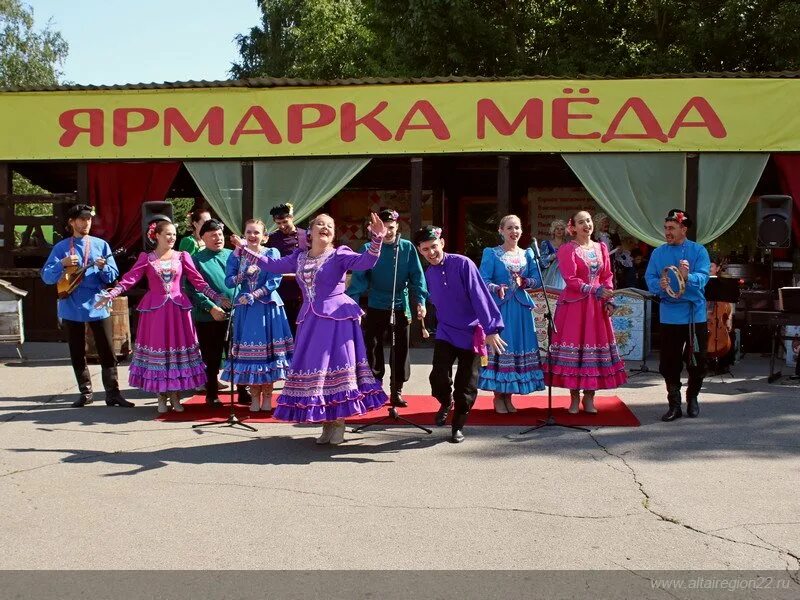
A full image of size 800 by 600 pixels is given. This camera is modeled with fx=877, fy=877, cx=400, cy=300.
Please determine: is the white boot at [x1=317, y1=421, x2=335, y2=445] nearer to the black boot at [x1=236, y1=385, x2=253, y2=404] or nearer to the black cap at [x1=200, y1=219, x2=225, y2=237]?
the black boot at [x1=236, y1=385, x2=253, y2=404]

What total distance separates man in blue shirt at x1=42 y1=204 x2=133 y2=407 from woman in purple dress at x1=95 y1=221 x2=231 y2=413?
18.0 inches

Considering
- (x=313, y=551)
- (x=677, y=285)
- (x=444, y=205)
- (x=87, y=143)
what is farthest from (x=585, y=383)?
(x=444, y=205)

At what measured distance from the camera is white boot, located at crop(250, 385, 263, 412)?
305 inches

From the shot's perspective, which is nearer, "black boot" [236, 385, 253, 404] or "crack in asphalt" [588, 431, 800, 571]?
"crack in asphalt" [588, 431, 800, 571]

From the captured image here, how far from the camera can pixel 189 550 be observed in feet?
13.7

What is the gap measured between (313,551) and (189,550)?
59 centimetres

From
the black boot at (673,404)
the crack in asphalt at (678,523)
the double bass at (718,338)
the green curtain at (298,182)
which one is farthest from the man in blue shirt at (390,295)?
the green curtain at (298,182)

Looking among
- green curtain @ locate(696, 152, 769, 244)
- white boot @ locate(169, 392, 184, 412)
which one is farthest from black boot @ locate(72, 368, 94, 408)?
green curtain @ locate(696, 152, 769, 244)

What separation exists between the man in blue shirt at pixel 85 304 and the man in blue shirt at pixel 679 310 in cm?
487

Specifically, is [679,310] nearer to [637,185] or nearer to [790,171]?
[637,185]

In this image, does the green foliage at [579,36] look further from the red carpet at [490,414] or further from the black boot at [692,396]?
the black boot at [692,396]

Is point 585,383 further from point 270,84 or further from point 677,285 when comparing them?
point 270,84

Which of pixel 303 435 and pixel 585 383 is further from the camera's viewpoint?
pixel 585 383

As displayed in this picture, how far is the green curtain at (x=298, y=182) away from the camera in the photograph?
41.1ft
